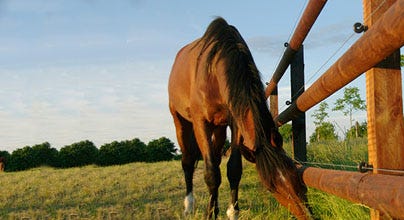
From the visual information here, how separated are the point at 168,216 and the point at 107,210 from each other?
2.99 feet

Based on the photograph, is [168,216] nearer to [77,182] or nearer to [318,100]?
[318,100]

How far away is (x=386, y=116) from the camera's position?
2049 mm

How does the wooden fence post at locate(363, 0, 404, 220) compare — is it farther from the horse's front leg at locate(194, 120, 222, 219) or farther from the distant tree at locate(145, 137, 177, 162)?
the distant tree at locate(145, 137, 177, 162)

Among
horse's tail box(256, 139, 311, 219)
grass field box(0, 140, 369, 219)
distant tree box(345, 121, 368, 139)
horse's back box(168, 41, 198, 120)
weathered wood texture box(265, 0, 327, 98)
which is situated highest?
weathered wood texture box(265, 0, 327, 98)

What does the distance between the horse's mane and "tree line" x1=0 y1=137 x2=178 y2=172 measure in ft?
64.2

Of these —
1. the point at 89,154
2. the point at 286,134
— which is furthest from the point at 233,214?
→ the point at 89,154

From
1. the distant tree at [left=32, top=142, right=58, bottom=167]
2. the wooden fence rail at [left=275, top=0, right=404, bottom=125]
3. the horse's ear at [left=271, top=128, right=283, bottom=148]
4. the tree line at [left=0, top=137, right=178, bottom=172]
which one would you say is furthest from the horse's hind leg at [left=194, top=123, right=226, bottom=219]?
the distant tree at [left=32, top=142, right=58, bottom=167]

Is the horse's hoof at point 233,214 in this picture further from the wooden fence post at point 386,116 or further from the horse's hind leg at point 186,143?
the wooden fence post at point 386,116

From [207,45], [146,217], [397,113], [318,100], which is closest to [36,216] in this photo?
[146,217]

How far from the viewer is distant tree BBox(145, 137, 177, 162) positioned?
23453mm

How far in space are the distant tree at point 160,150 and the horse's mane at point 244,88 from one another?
19.6 m

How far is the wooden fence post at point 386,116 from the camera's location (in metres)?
2.04

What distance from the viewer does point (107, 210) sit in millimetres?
5406

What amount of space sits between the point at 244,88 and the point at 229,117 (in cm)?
43
